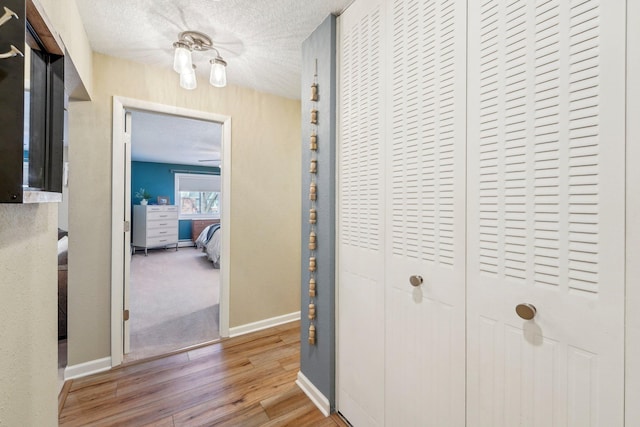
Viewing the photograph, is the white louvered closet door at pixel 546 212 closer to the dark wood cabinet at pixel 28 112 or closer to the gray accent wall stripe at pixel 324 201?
the gray accent wall stripe at pixel 324 201

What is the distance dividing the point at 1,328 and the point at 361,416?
1.50m

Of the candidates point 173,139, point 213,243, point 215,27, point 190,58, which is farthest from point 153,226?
point 215,27

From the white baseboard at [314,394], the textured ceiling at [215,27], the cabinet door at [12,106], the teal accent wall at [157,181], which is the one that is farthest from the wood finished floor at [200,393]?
the teal accent wall at [157,181]

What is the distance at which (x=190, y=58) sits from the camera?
1.81m

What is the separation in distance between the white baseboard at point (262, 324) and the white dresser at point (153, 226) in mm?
4875

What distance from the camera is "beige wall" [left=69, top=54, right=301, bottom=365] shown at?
A: 1.98m

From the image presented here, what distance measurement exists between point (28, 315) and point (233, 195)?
173 centimetres

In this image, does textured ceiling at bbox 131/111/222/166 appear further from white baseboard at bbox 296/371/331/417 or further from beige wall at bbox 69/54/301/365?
white baseboard at bbox 296/371/331/417

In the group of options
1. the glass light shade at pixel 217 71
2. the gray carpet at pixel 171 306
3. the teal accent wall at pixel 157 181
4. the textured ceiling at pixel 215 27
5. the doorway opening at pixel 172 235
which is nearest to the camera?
the textured ceiling at pixel 215 27

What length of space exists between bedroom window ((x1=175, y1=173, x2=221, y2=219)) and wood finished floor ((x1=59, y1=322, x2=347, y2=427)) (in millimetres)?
6033

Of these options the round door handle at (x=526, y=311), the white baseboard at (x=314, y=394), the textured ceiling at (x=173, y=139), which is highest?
the textured ceiling at (x=173, y=139)

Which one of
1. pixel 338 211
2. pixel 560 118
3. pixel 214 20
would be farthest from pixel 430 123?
pixel 214 20

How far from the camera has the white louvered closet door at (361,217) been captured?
137 cm

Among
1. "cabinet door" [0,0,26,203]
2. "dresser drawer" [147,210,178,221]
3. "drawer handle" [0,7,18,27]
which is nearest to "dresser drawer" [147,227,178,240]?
"dresser drawer" [147,210,178,221]
